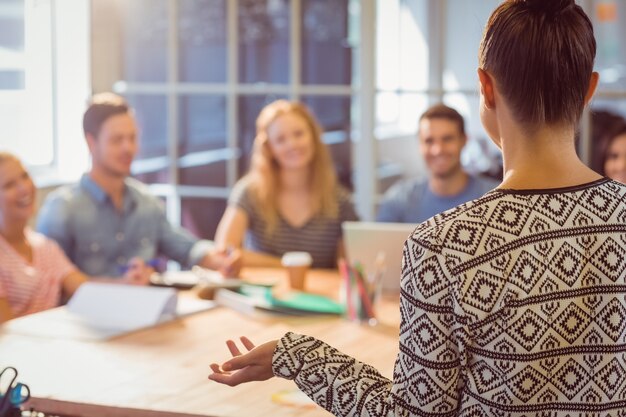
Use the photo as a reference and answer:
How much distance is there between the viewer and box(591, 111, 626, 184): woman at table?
12.1 ft

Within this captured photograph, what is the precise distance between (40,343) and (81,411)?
0.59m

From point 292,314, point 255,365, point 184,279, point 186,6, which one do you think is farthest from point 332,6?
point 255,365

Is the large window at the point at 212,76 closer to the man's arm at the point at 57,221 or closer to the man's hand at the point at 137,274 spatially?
the man's arm at the point at 57,221

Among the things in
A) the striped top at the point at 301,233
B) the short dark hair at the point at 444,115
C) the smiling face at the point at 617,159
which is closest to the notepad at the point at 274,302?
the striped top at the point at 301,233

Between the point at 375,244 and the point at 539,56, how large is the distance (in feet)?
6.07

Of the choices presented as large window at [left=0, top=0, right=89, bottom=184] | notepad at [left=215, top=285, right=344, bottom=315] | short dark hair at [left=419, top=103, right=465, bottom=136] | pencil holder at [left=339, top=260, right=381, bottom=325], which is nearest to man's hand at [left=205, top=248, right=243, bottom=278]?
notepad at [left=215, top=285, right=344, bottom=315]

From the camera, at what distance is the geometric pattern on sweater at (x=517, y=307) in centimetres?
131

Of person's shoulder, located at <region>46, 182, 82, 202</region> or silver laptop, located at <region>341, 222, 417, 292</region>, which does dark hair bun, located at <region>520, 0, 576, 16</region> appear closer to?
silver laptop, located at <region>341, 222, 417, 292</region>

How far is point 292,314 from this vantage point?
2.96m

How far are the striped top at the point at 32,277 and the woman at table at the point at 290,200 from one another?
0.86 meters

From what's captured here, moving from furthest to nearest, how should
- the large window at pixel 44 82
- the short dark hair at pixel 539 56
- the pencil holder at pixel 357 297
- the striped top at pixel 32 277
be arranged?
the large window at pixel 44 82
the striped top at pixel 32 277
the pencil holder at pixel 357 297
the short dark hair at pixel 539 56

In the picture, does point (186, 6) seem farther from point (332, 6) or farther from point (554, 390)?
point (554, 390)

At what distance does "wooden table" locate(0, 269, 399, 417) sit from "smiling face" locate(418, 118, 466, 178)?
40.0 inches

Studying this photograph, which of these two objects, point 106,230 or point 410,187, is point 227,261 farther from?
point 410,187
